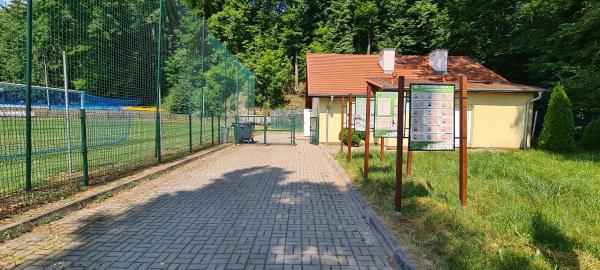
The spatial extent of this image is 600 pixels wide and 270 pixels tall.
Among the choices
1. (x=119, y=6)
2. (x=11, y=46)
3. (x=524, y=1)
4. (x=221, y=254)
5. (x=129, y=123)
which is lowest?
(x=221, y=254)

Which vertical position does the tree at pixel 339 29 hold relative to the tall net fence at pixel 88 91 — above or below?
above

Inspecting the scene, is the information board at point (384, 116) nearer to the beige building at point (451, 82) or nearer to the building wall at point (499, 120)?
the beige building at point (451, 82)


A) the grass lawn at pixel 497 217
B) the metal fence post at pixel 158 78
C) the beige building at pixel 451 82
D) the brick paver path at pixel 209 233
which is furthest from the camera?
the beige building at pixel 451 82

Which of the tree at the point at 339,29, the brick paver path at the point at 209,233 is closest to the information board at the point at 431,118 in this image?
the brick paver path at the point at 209,233

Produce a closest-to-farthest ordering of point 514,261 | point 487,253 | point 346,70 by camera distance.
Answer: point 514,261, point 487,253, point 346,70

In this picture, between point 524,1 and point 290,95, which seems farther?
point 290,95

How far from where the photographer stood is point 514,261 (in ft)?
11.7

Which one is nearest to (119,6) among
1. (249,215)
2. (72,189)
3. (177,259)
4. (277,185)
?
(72,189)

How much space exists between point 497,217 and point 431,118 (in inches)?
70.8

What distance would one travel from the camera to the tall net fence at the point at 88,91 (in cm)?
587

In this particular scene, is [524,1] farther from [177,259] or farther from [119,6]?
[177,259]

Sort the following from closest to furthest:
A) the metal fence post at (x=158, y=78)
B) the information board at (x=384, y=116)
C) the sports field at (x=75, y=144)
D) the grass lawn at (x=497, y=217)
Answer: the grass lawn at (x=497, y=217) → the sports field at (x=75, y=144) → the information board at (x=384, y=116) → the metal fence post at (x=158, y=78)

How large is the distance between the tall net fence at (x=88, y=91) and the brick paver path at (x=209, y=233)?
125 centimetres

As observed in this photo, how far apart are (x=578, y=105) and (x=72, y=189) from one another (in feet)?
65.6
